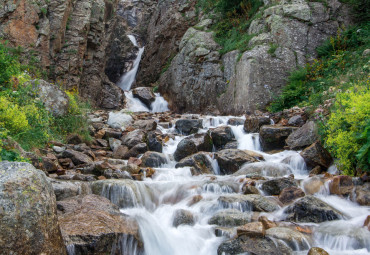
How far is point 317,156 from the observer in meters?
6.82

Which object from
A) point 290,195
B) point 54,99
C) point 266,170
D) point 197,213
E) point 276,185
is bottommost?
point 197,213

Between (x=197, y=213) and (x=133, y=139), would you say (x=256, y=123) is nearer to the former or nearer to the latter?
(x=133, y=139)

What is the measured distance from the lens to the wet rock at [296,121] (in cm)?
909

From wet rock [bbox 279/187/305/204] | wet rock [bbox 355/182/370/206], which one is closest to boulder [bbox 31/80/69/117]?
wet rock [bbox 279/187/305/204]

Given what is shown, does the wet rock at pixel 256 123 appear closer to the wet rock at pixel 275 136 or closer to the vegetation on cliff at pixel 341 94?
the wet rock at pixel 275 136

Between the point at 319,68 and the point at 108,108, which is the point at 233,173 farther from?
the point at 108,108

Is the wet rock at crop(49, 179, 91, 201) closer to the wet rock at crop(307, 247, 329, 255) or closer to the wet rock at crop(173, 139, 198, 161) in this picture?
the wet rock at crop(307, 247, 329, 255)

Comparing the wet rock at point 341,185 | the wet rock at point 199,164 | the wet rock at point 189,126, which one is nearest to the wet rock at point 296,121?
the wet rock at point 199,164

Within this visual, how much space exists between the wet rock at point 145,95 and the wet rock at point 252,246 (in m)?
15.1

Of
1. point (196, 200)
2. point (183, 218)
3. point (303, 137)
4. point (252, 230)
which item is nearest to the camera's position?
point (252, 230)

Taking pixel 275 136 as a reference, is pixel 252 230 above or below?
below

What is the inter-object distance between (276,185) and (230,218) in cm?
155

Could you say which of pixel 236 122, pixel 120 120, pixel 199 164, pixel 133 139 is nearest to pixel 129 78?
pixel 120 120

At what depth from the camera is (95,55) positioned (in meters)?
17.4
